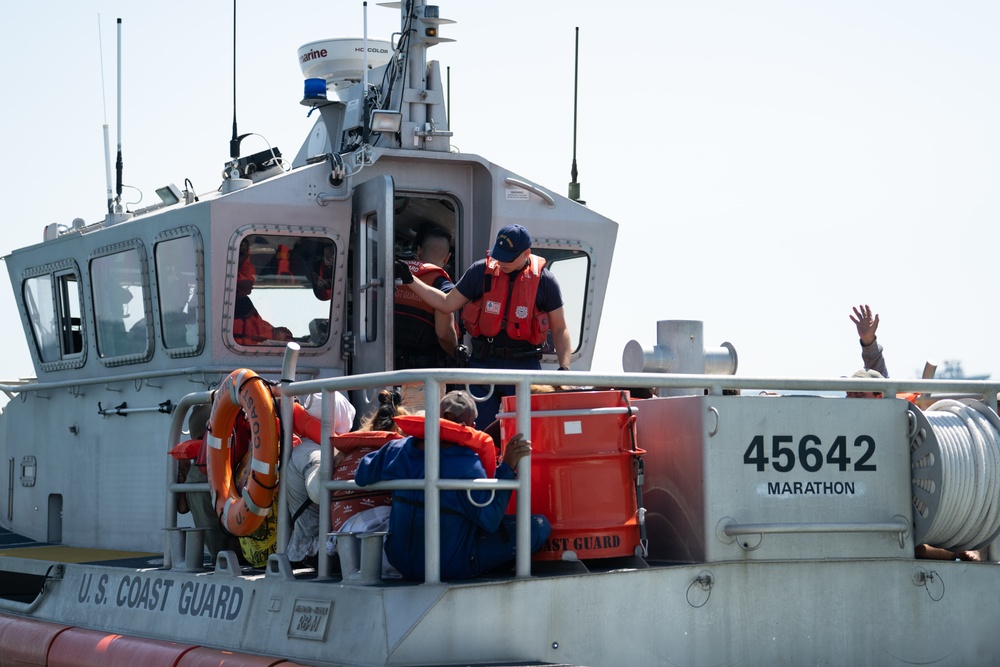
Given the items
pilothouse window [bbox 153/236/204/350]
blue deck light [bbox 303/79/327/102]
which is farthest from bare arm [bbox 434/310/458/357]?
blue deck light [bbox 303/79/327/102]

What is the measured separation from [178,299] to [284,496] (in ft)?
8.36

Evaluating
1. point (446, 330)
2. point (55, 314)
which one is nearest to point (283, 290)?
point (446, 330)

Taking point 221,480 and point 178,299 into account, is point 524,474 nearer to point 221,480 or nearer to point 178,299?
point 221,480

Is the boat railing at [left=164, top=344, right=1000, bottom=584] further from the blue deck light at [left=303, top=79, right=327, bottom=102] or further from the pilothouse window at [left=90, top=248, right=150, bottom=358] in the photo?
the blue deck light at [left=303, top=79, right=327, bottom=102]

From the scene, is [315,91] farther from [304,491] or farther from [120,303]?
[304,491]

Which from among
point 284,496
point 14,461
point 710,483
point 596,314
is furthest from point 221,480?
point 14,461

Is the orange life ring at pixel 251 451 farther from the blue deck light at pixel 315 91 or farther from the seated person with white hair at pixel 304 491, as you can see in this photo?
the blue deck light at pixel 315 91

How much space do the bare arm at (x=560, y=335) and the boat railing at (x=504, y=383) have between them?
1554mm

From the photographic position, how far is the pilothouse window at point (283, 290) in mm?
8320

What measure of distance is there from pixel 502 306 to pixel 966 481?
2.57 m

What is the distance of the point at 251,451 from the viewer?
6.35m

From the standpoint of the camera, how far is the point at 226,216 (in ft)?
26.8

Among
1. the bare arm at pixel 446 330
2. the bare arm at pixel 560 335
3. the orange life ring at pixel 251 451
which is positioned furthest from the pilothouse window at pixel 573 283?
the orange life ring at pixel 251 451

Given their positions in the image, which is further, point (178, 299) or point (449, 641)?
point (178, 299)
